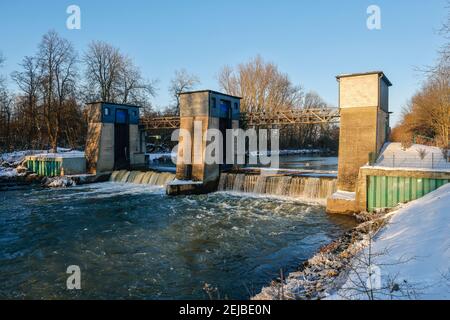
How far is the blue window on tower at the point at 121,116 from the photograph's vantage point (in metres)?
29.7

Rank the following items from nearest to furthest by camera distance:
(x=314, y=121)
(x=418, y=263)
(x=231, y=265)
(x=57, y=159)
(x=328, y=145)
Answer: (x=418, y=263), (x=231, y=265), (x=314, y=121), (x=57, y=159), (x=328, y=145)

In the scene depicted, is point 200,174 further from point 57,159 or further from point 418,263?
point 418,263

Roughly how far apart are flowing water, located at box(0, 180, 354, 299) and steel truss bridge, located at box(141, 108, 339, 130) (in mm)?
5621

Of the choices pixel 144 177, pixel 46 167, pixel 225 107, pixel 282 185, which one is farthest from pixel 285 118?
pixel 46 167

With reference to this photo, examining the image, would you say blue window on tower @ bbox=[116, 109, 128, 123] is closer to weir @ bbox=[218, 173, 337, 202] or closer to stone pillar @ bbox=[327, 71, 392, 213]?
weir @ bbox=[218, 173, 337, 202]

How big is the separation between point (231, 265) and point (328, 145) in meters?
63.1

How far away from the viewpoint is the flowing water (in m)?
8.49

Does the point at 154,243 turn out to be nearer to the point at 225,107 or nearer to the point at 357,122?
the point at 357,122

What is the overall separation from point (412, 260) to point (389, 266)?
45 centimetres

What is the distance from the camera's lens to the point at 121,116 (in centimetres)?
3003

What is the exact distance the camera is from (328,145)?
6875 cm

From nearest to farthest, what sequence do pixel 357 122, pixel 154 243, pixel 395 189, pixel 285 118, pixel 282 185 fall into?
pixel 154 243, pixel 395 189, pixel 357 122, pixel 282 185, pixel 285 118

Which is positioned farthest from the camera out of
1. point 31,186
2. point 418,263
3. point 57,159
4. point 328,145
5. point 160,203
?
point 328,145
